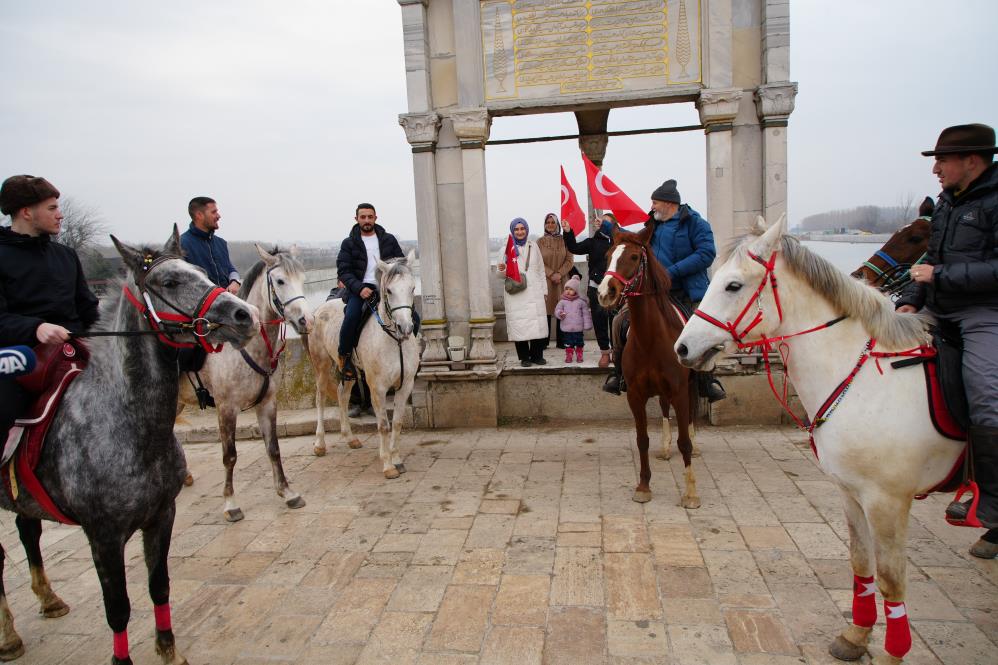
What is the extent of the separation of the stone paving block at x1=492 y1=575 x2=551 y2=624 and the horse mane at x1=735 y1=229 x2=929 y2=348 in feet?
7.41

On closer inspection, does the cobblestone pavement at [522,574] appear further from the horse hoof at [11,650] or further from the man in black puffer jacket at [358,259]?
the man in black puffer jacket at [358,259]

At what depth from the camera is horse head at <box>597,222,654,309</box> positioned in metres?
4.88

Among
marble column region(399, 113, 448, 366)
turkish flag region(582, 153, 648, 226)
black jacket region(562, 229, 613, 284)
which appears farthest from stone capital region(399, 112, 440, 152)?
black jacket region(562, 229, 613, 284)

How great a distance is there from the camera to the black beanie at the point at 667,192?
5.86m

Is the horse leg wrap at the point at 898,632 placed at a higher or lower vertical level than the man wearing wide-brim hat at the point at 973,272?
lower

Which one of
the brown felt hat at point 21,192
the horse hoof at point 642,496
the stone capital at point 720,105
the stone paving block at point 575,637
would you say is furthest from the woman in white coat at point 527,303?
the brown felt hat at point 21,192

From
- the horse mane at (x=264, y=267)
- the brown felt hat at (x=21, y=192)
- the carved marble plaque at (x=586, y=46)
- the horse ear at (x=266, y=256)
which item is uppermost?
the carved marble plaque at (x=586, y=46)

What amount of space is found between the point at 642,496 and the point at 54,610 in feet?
13.6

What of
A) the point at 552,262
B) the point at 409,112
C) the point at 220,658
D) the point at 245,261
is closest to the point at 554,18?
the point at 409,112

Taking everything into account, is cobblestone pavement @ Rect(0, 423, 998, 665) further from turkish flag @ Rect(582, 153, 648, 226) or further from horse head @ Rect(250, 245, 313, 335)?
turkish flag @ Rect(582, 153, 648, 226)

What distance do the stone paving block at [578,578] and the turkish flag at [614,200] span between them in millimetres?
3782

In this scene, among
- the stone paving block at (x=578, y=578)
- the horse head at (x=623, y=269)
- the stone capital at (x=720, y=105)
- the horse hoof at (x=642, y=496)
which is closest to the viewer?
the stone paving block at (x=578, y=578)

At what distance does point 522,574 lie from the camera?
4.02 m

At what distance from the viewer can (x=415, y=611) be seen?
365cm
